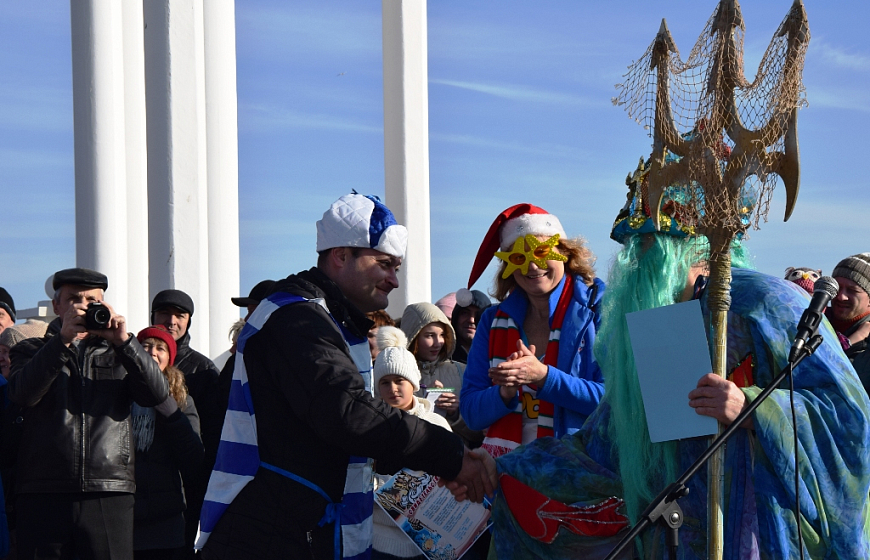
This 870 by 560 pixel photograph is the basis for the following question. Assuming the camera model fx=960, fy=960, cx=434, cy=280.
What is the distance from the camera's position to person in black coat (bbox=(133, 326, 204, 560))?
16.5ft

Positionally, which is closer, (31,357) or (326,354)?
(326,354)

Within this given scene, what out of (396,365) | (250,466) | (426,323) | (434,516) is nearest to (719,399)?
(250,466)

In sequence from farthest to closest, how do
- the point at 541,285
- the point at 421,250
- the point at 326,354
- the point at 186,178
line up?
1. the point at 421,250
2. the point at 186,178
3. the point at 541,285
4. the point at 326,354

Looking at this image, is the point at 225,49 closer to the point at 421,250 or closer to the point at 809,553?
the point at 421,250

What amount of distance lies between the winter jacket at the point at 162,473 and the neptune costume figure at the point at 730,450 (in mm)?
2492

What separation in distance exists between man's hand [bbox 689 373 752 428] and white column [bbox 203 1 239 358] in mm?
7027

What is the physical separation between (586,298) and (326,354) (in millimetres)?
1492

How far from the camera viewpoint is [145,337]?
5426 mm

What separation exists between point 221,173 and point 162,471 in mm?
4574

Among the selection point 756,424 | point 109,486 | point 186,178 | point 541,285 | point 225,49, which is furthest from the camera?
point 225,49

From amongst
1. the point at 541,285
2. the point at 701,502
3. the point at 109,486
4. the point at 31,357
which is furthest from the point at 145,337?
the point at 701,502

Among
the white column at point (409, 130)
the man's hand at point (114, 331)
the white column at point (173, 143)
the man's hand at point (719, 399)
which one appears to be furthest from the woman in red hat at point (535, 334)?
the white column at point (409, 130)

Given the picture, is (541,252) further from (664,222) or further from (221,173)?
(221,173)

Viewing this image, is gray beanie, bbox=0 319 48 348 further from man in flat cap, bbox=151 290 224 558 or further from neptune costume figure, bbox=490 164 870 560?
neptune costume figure, bbox=490 164 870 560
